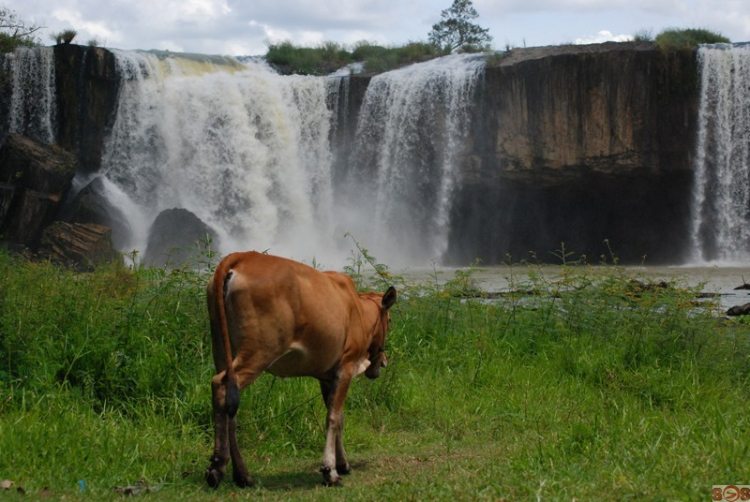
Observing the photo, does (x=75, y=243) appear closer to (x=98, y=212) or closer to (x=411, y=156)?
(x=98, y=212)

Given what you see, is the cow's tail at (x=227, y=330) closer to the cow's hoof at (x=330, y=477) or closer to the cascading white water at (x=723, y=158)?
the cow's hoof at (x=330, y=477)

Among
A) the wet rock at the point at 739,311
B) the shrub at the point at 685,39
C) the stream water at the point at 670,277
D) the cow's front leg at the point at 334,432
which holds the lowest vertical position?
the stream water at the point at 670,277

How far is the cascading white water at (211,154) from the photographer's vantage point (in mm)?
26953

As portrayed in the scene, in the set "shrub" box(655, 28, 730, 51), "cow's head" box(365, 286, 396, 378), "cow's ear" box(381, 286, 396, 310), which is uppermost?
"shrub" box(655, 28, 730, 51)

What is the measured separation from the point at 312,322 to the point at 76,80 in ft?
78.3

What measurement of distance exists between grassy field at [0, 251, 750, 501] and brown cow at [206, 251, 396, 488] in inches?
12.1

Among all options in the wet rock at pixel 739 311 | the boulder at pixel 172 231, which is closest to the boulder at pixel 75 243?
the boulder at pixel 172 231

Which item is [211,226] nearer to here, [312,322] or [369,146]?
[369,146]

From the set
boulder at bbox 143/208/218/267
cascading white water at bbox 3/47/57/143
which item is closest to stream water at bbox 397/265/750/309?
boulder at bbox 143/208/218/267

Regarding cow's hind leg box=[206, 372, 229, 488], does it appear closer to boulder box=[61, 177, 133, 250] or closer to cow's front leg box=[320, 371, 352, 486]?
cow's front leg box=[320, 371, 352, 486]

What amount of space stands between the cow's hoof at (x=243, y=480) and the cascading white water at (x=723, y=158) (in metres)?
23.9

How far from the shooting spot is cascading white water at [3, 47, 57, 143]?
2605 cm

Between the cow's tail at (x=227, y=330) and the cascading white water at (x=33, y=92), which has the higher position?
the cascading white water at (x=33, y=92)

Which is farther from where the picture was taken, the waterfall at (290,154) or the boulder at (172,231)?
the waterfall at (290,154)
